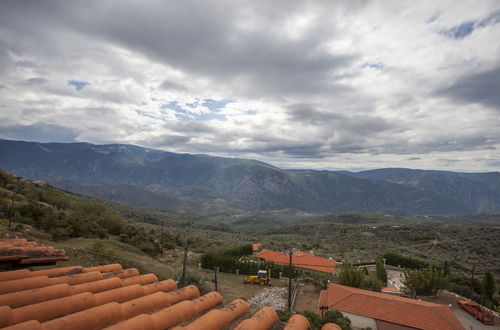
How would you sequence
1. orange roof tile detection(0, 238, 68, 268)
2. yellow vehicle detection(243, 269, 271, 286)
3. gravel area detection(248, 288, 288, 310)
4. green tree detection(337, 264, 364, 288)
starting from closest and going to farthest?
1. orange roof tile detection(0, 238, 68, 268)
2. gravel area detection(248, 288, 288, 310)
3. green tree detection(337, 264, 364, 288)
4. yellow vehicle detection(243, 269, 271, 286)

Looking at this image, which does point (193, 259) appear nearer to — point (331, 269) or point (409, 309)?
point (331, 269)

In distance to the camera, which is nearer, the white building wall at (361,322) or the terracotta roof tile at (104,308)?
the terracotta roof tile at (104,308)

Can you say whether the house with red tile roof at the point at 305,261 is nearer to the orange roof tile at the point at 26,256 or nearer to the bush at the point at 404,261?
the bush at the point at 404,261

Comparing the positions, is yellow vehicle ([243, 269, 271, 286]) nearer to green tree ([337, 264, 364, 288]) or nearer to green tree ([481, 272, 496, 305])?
green tree ([337, 264, 364, 288])

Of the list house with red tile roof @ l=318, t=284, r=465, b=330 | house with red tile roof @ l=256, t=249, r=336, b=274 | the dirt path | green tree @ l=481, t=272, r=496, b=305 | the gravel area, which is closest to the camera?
house with red tile roof @ l=318, t=284, r=465, b=330

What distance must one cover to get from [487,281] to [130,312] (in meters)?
40.3

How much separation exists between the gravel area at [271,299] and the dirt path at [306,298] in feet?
4.31

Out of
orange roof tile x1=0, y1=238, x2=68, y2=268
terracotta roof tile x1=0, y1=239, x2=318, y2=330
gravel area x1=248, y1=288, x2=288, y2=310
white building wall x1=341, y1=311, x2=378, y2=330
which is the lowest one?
gravel area x1=248, y1=288, x2=288, y2=310

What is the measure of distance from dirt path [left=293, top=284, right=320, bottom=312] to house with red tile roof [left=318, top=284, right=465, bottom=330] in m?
3.20

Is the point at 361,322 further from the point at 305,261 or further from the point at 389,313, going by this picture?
the point at 305,261

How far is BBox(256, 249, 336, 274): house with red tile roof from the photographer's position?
1596 inches

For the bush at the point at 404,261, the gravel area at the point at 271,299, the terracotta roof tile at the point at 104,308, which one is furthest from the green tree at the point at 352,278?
the terracotta roof tile at the point at 104,308

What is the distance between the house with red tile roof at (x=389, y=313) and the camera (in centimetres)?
2003

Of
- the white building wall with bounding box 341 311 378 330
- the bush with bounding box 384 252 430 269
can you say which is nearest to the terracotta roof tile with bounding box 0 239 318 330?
the white building wall with bounding box 341 311 378 330
